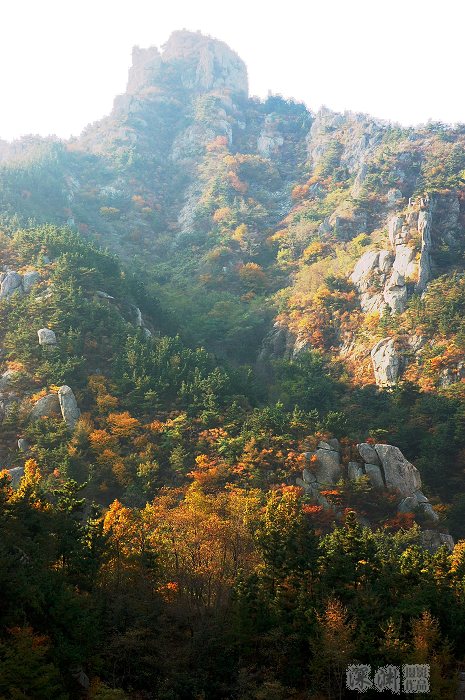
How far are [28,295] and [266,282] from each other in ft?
123

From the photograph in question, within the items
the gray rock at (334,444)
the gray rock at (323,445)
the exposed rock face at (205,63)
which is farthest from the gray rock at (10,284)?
the exposed rock face at (205,63)

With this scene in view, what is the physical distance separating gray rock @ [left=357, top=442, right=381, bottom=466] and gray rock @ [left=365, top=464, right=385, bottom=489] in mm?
750

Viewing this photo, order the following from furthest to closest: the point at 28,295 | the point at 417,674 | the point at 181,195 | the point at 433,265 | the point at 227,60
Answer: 1. the point at 227,60
2. the point at 181,195
3. the point at 433,265
4. the point at 28,295
5. the point at 417,674

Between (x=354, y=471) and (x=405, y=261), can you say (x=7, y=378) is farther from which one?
(x=405, y=261)

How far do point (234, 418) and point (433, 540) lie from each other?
16.7 metres

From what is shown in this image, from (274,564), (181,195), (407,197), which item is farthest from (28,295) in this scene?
(181,195)

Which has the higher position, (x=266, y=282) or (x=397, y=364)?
(x=266, y=282)

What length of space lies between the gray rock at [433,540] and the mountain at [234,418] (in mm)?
141

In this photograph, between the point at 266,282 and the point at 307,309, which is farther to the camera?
the point at 266,282

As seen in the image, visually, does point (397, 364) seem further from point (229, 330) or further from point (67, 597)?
point (67, 597)

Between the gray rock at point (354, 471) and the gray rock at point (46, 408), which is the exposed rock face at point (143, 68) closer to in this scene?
the gray rock at point (46, 408)

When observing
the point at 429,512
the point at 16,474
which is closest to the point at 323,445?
the point at 429,512

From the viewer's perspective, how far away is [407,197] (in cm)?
8062

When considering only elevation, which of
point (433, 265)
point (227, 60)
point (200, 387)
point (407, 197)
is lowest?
point (200, 387)
